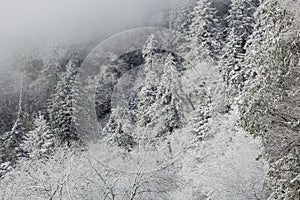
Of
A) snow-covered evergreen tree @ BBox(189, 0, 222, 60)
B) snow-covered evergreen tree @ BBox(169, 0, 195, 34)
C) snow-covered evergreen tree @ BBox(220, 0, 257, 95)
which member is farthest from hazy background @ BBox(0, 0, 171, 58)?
snow-covered evergreen tree @ BBox(220, 0, 257, 95)

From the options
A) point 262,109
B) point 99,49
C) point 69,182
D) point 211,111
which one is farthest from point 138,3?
point 262,109

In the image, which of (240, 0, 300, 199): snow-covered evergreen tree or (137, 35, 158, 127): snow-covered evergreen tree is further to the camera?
(137, 35, 158, 127): snow-covered evergreen tree

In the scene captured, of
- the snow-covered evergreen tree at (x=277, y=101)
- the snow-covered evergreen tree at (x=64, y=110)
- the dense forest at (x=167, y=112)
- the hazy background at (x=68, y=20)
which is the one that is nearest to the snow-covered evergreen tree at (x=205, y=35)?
the dense forest at (x=167, y=112)

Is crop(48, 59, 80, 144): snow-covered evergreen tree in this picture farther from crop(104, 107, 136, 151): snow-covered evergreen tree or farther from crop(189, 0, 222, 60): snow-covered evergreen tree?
crop(189, 0, 222, 60): snow-covered evergreen tree

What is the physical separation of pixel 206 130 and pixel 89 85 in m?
28.9

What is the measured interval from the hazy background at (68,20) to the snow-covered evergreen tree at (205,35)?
26.5 metres

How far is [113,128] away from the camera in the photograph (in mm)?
43594

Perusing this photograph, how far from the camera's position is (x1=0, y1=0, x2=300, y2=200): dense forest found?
1405cm

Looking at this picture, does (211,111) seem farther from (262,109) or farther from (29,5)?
(29,5)

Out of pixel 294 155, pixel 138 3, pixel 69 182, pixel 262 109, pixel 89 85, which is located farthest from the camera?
pixel 138 3

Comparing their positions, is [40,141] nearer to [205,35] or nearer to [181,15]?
[205,35]

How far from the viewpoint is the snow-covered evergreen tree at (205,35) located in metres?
47.9

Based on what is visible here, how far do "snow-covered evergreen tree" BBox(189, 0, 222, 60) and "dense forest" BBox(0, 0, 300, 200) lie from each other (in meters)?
0.15

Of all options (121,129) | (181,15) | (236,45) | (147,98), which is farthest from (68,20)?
(236,45)
